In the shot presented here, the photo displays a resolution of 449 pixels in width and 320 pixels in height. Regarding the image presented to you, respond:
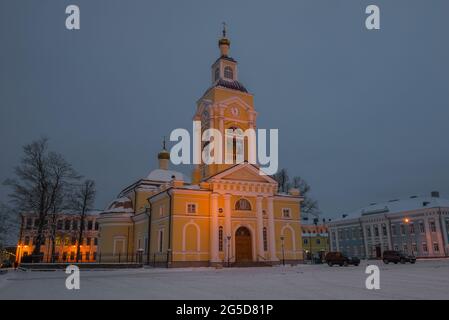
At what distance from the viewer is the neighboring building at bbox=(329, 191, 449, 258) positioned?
57.3 m

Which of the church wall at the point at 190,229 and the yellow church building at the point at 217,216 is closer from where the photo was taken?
the church wall at the point at 190,229

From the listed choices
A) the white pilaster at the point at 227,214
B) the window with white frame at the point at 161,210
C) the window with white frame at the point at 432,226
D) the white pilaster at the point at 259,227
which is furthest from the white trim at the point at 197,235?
the window with white frame at the point at 432,226

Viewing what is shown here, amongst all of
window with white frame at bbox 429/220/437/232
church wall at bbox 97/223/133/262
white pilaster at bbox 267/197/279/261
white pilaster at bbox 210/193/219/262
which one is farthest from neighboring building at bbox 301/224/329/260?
white pilaster at bbox 210/193/219/262

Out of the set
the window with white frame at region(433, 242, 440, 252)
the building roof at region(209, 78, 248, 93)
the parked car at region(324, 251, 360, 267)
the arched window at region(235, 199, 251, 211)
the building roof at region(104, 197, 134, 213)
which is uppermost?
the building roof at region(209, 78, 248, 93)

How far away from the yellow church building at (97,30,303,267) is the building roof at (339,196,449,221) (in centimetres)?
2968

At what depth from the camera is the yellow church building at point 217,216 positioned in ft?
118

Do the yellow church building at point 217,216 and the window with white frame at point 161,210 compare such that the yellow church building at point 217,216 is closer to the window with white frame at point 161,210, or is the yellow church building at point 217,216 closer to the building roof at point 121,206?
the window with white frame at point 161,210

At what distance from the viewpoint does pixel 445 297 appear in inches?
399

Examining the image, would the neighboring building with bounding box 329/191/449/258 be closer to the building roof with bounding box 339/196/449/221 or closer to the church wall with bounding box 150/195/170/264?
the building roof with bounding box 339/196/449/221

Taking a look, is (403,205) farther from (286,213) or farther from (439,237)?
(286,213)

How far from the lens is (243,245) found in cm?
3778
